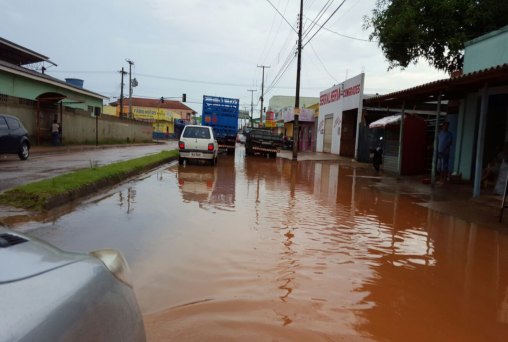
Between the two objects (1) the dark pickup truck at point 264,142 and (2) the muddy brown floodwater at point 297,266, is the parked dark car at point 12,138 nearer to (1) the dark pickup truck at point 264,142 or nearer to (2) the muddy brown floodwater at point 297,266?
(2) the muddy brown floodwater at point 297,266

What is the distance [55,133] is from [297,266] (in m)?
23.9

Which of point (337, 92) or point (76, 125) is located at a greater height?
point (337, 92)

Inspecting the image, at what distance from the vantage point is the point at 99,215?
7.75m

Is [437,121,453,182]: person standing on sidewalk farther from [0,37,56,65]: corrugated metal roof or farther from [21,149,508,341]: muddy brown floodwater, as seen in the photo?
[0,37,56,65]: corrugated metal roof

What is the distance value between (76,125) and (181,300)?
29142 millimetres

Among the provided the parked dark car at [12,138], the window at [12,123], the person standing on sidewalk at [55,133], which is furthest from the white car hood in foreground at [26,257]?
the person standing on sidewalk at [55,133]

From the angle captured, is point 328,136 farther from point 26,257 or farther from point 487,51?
point 26,257

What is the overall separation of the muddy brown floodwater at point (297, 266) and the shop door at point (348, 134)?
2143cm

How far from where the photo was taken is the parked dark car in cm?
1543

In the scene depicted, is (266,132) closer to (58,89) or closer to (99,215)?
(58,89)

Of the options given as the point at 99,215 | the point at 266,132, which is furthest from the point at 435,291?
the point at 266,132

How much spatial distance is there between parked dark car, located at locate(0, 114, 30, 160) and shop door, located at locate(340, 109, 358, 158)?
2064 cm

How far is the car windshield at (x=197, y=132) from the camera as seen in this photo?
1861cm

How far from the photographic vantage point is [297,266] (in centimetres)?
535
